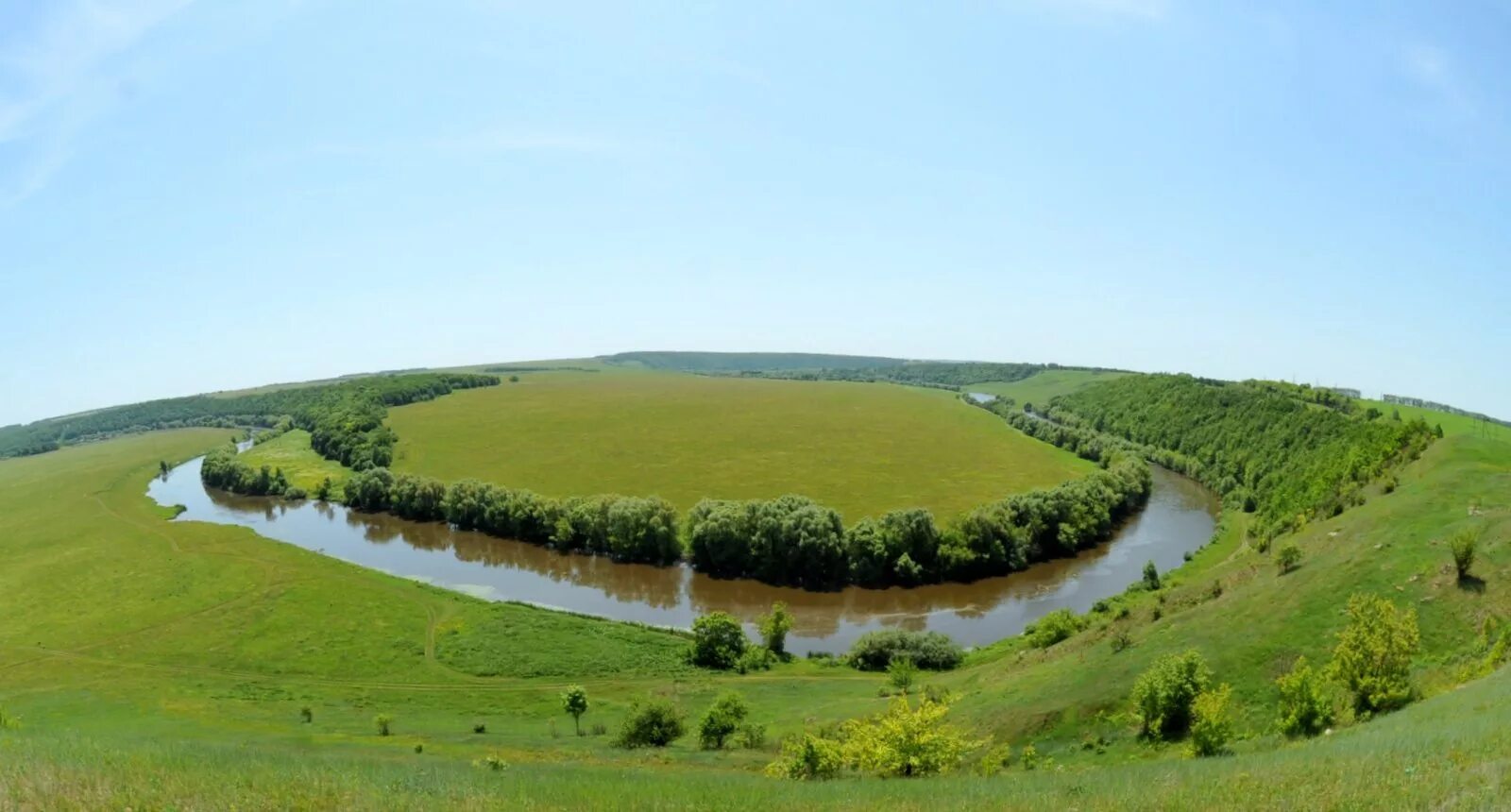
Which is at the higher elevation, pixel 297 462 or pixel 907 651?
pixel 297 462

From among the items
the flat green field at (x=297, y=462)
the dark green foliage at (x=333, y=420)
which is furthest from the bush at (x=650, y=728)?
the dark green foliage at (x=333, y=420)

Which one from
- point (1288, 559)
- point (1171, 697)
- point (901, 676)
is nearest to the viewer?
point (1171, 697)

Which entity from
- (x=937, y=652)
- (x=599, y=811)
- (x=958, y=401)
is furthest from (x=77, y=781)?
(x=958, y=401)

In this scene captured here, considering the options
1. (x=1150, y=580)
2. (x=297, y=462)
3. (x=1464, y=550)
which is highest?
(x=1464, y=550)

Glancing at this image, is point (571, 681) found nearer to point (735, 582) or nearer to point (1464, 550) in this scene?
point (735, 582)

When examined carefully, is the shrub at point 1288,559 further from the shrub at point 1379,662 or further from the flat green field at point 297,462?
the flat green field at point 297,462

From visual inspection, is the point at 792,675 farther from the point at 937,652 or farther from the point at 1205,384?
the point at 1205,384

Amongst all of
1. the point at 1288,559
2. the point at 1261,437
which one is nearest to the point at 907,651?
the point at 1288,559
